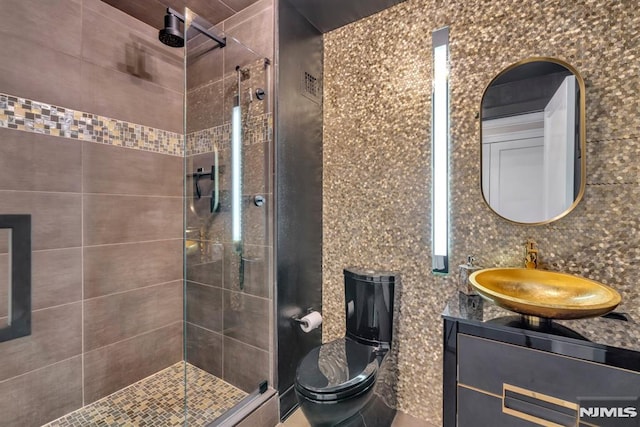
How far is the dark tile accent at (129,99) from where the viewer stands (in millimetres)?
1756

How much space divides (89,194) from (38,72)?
677 mm

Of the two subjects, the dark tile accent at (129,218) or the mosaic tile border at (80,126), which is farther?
the dark tile accent at (129,218)

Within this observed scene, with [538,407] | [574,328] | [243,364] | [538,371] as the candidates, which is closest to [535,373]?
[538,371]

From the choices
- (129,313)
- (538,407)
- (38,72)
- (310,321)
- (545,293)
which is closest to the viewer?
(538,407)

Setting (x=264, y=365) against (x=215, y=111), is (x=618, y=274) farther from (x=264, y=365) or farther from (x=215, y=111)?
(x=215, y=111)

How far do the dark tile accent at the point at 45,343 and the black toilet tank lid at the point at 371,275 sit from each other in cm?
162

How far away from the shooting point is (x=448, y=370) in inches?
45.9

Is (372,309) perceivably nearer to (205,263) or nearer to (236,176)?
(205,263)

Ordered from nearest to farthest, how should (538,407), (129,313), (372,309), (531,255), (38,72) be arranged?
(538,407) → (531,255) → (38,72) → (372,309) → (129,313)

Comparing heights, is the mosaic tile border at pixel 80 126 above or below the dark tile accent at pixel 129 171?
above

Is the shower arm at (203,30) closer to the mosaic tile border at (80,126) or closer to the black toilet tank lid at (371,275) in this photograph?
the mosaic tile border at (80,126)

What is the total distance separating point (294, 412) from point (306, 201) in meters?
1.32

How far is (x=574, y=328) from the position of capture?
41.4 inches

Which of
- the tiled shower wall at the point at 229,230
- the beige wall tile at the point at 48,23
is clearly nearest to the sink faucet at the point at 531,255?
the tiled shower wall at the point at 229,230
